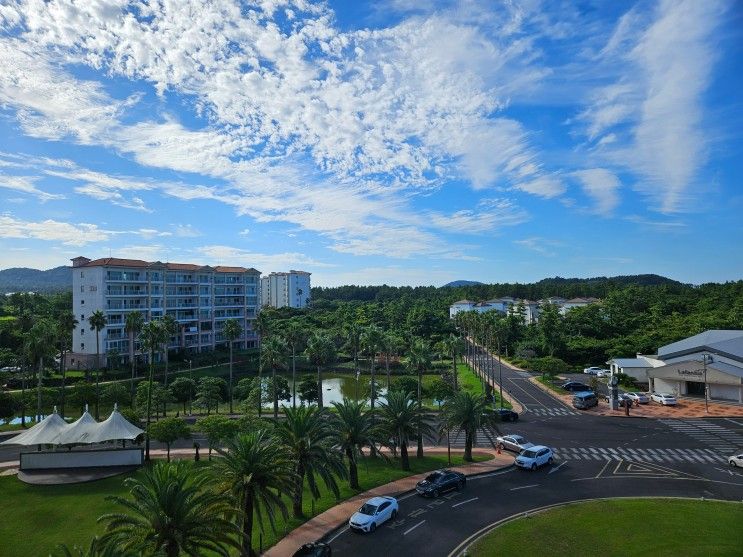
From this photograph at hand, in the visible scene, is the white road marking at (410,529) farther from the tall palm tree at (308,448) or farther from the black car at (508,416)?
the black car at (508,416)

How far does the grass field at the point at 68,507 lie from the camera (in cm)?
2896

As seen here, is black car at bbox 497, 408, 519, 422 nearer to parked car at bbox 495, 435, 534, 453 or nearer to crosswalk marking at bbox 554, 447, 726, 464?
parked car at bbox 495, 435, 534, 453

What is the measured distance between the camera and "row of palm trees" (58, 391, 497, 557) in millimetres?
19797

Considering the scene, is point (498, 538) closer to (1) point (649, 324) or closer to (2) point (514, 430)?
(2) point (514, 430)

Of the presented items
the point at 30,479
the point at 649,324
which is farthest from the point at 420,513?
the point at 649,324

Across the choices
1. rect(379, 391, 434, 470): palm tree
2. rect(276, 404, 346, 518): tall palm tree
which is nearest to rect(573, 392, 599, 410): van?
rect(379, 391, 434, 470): palm tree

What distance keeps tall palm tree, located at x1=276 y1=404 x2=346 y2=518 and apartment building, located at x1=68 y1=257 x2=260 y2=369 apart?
2369 inches

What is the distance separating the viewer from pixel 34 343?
60.5m

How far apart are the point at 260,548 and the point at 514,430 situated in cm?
3569

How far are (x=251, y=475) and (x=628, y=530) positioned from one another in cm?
2161

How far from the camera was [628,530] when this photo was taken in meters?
28.2

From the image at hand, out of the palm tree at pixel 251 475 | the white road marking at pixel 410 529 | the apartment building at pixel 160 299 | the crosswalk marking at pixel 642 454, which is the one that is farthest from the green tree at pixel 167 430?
the apartment building at pixel 160 299

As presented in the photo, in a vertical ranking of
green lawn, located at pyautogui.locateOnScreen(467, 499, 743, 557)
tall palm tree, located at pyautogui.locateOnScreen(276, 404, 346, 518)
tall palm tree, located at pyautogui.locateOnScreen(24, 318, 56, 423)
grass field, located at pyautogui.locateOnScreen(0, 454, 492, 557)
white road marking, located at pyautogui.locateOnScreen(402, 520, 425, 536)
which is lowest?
grass field, located at pyautogui.locateOnScreen(0, 454, 492, 557)

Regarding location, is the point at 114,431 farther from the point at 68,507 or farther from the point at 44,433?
the point at 68,507
